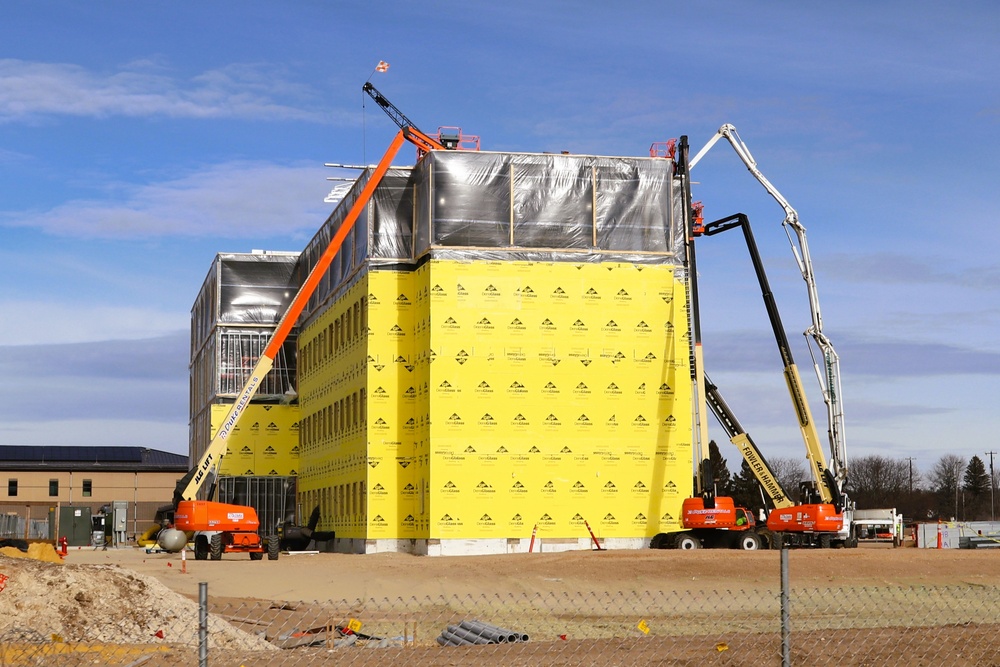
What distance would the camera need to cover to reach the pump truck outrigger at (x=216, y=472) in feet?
145

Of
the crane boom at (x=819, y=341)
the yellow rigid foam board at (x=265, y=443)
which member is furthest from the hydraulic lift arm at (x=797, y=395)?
the yellow rigid foam board at (x=265, y=443)

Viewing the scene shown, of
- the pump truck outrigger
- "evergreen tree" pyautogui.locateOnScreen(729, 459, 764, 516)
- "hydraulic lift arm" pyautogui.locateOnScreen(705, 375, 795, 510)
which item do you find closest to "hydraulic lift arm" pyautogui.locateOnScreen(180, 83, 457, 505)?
the pump truck outrigger

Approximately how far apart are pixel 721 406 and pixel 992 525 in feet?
50.0

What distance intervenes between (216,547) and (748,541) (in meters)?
18.1

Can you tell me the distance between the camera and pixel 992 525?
55344 millimetres

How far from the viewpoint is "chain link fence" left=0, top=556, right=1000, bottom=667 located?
1272cm

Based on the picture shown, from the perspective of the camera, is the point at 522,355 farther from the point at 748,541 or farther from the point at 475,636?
the point at 475,636

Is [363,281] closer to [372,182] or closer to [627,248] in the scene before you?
[372,182]

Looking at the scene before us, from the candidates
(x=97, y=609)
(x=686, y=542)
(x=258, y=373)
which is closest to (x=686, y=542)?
(x=686, y=542)

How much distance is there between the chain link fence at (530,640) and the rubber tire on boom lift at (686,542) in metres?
20.0

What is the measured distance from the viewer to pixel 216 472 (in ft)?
159

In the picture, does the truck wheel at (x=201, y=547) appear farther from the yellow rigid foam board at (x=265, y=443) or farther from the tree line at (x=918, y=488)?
the tree line at (x=918, y=488)

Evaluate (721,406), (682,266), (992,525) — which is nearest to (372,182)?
(682,266)

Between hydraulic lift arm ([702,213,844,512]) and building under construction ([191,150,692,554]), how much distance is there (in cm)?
321
